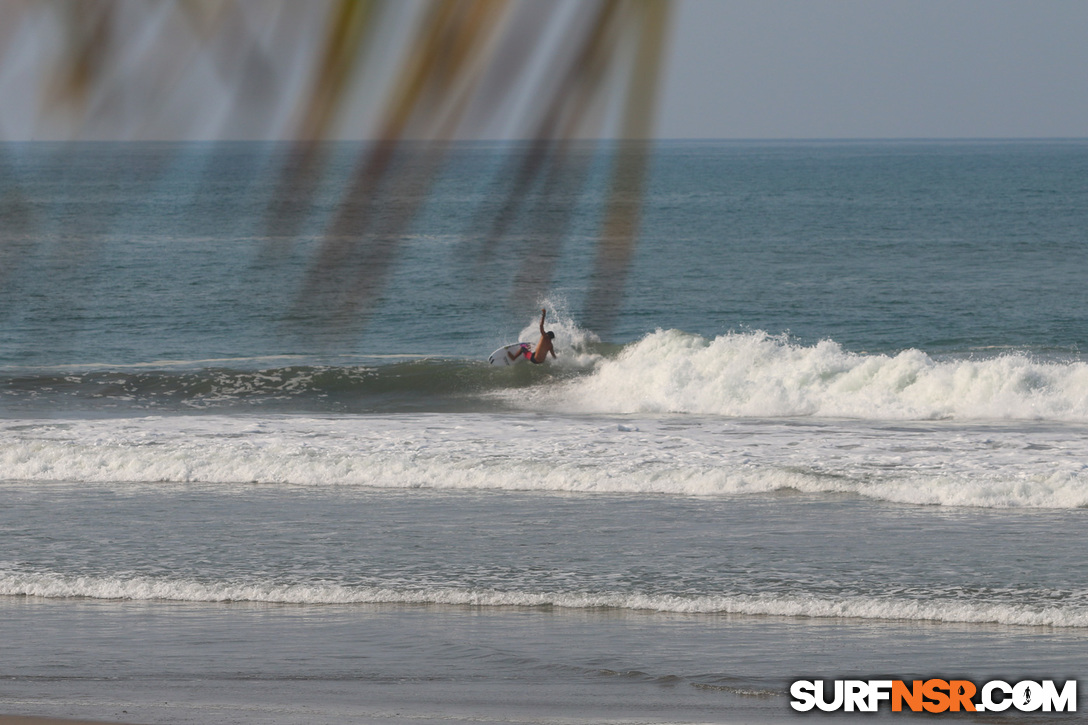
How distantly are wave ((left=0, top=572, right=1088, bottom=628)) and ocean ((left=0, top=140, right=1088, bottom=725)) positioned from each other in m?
0.03

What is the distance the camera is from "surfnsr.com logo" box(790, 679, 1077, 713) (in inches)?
215

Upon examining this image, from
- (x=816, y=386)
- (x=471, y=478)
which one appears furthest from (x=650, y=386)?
(x=471, y=478)

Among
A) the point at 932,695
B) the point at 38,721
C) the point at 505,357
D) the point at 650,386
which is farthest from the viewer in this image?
the point at 505,357

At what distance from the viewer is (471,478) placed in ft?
38.9

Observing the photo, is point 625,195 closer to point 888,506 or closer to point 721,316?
point 888,506

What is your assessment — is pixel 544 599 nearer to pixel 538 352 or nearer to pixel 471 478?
pixel 471 478

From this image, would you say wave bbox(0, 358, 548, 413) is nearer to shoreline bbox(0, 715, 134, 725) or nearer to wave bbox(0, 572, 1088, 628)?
wave bbox(0, 572, 1088, 628)

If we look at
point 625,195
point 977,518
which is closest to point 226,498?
point 977,518

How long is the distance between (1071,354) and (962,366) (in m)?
5.35

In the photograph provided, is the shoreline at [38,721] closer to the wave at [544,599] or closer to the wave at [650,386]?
the wave at [544,599]

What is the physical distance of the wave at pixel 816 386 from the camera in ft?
54.6

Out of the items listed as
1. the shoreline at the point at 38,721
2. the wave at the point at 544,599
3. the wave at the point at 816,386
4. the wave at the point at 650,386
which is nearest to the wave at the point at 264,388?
the wave at the point at 650,386

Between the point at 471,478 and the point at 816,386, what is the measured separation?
26.4 feet

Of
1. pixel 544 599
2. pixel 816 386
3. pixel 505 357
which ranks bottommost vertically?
pixel 544 599
